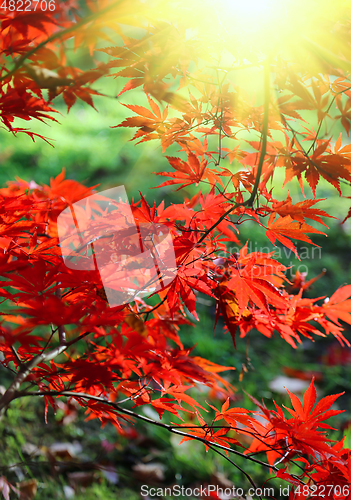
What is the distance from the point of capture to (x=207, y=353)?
6.86ft

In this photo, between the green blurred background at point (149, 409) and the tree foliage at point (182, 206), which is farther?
the green blurred background at point (149, 409)

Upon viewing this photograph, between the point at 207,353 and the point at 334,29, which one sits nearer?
the point at 334,29

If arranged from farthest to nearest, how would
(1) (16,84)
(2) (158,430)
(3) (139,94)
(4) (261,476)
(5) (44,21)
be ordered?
1. (3) (139,94)
2. (2) (158,430)
3. (4) (261,476)
4. (1) (16,84)
5. (5) (44,21)

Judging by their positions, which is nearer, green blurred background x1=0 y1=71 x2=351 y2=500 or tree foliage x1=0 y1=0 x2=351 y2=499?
tree foliage x1=0 y1=0 x2=351 y2=499

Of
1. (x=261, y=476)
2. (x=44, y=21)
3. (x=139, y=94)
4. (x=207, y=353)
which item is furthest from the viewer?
(x=139, y=94)

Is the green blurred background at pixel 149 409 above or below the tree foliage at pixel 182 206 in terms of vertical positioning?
below

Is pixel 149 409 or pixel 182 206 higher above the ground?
pixel 182 206

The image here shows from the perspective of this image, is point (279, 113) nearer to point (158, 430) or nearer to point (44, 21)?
point (44, 21)

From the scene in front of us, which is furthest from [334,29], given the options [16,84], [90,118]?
[90,118]

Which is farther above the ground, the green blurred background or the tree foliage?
the tree foliage

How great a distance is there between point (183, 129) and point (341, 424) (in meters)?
1.73

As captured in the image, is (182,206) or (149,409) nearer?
(182,206)

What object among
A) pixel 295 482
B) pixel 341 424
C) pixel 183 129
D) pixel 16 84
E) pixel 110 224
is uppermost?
pixel 16 84

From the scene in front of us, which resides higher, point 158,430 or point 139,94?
point 139,94
